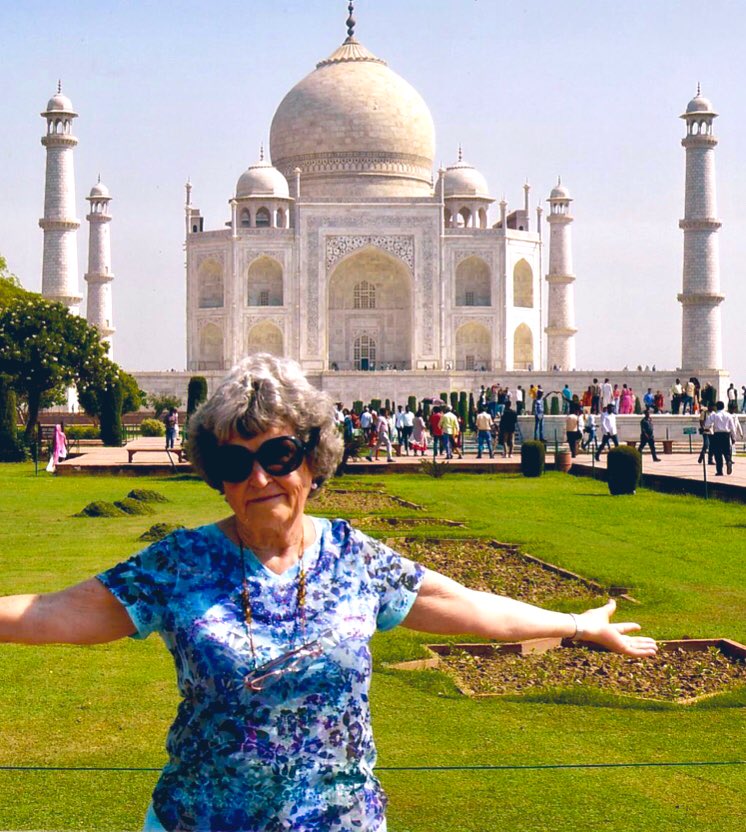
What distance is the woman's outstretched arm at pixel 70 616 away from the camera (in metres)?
1.90

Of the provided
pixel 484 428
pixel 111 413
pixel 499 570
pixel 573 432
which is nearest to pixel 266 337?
pixel 111 413

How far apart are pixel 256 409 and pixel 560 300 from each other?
36944mm

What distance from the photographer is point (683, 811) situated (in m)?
3.31

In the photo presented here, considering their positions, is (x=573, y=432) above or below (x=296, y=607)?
below

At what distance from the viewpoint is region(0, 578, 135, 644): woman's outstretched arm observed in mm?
1902

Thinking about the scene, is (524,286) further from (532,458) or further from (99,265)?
(532,458)

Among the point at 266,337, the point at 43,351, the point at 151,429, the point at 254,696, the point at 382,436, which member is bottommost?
the point at 151,429

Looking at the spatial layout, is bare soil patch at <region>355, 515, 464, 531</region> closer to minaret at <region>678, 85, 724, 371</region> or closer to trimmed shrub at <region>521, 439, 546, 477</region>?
trimmed shrub at <region>521, 439, 546, 477</region>

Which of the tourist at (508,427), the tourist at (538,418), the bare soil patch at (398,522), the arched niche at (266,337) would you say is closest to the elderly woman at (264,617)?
the bare soil patch at (398,522)

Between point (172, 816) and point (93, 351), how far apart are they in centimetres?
2038

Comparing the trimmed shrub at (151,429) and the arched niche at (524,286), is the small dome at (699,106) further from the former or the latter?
the trimmed shrub at (151,429)

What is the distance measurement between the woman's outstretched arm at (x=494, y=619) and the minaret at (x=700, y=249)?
31535 mm

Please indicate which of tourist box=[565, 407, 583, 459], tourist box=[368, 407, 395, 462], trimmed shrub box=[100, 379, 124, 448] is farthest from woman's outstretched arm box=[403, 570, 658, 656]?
trimmed shrub box=[100, 379, 124, 448]

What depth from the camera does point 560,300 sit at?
38406mm
